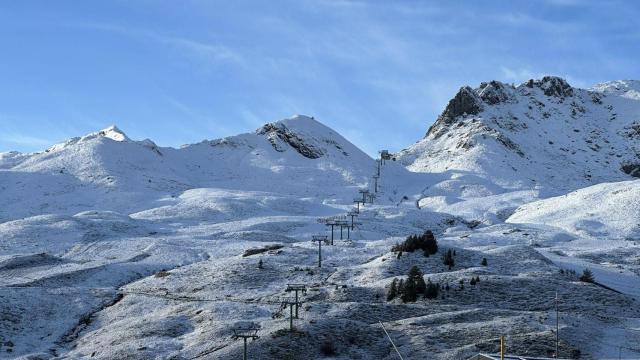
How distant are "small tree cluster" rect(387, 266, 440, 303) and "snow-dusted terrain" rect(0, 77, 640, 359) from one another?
91cm

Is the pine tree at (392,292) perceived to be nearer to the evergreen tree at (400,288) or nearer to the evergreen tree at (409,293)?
the evergreen tree at (400,288)

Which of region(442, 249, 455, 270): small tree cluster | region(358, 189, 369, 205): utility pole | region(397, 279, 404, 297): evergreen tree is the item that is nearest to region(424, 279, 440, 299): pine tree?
region(397, 279, 404, 297): evergreen tree

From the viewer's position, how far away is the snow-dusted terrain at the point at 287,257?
41.8m

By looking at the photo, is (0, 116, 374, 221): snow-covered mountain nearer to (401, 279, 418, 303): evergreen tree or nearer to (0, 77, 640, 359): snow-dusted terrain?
(0, 77, 640, 359): snow-dusted terrain

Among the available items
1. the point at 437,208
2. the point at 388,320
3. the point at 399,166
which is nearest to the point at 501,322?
the point at 388,320

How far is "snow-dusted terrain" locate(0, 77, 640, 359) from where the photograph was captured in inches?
1645

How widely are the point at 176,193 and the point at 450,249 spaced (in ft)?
290

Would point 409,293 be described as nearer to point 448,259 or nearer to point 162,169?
point 448,259

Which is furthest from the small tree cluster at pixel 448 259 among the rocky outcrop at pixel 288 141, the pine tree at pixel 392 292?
the rocky outcrop at pixel 288 141

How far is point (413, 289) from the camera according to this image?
51531 millimetres

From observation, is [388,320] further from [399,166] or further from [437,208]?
[399,166]

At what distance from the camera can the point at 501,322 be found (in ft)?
140

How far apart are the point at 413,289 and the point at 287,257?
21254 millimetres

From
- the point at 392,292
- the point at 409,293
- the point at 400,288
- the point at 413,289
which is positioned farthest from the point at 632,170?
the point at 409,293
